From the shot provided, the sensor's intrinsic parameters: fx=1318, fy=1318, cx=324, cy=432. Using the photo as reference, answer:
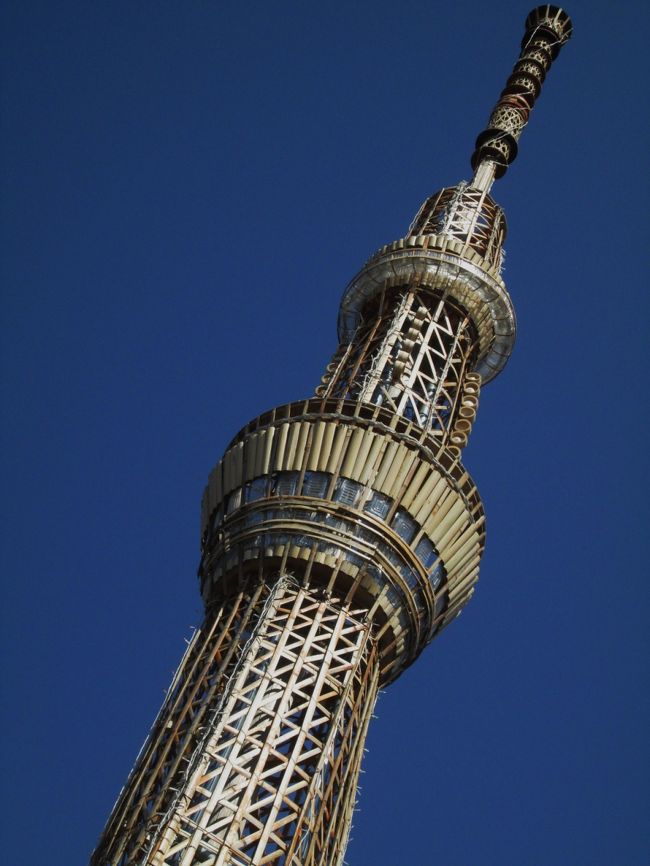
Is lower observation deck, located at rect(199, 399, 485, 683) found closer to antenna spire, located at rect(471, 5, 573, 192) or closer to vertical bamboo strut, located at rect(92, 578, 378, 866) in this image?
vertical bamboo strut, located at rect(92, 578, 378, 866)

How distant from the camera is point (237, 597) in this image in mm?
39844

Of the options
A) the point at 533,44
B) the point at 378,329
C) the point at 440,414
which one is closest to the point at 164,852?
the point at 440,414

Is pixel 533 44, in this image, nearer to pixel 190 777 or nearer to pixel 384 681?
pixel 384 681

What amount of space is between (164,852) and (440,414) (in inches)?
814

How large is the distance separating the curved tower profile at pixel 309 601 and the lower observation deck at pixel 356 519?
52 mm

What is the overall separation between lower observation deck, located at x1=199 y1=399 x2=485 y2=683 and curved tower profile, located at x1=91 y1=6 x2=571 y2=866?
5 cm

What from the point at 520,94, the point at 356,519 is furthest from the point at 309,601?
the point at 520,94

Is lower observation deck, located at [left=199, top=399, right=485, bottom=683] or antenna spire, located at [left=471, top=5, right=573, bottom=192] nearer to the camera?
lower observation deck, located at [left=199, top=399, right=485, bottom=683]

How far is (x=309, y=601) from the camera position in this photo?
39.3 m

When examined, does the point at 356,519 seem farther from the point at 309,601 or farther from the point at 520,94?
the point at 520,94

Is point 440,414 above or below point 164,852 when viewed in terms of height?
above

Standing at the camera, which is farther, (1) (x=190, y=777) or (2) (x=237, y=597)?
(2) (x=237, y=597)

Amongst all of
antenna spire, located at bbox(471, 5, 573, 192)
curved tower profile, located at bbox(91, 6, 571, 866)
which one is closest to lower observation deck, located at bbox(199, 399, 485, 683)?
curved tower profile, located at bbox(91, 6, 571, 866)

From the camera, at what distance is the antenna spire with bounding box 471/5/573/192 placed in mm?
65250
